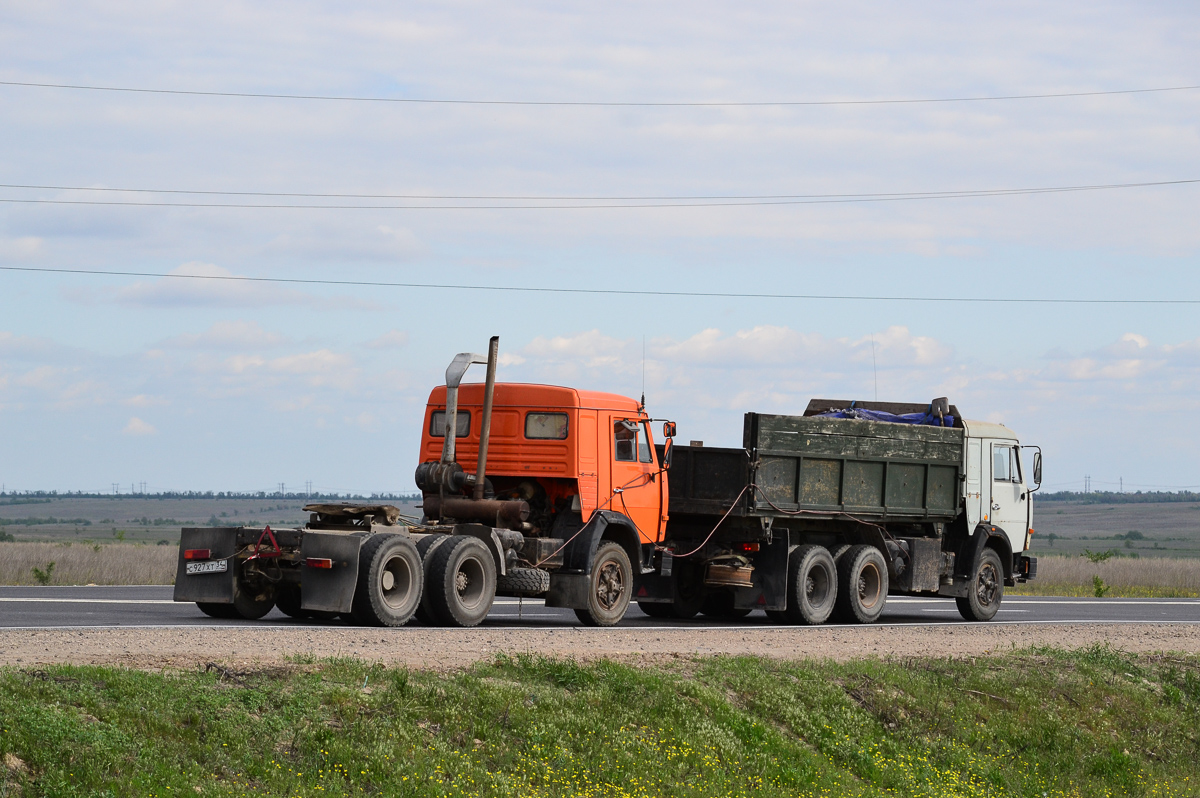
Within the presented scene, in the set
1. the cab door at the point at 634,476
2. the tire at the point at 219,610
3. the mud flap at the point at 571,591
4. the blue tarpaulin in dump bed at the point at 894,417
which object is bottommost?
the tire at the point at 219,610

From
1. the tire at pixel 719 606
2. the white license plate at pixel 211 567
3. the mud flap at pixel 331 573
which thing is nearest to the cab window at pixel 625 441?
the tire at pixel 719 606

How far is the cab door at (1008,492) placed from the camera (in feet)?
76.8

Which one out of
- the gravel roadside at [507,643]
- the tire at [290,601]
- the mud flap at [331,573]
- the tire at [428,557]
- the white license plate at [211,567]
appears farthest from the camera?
the tire at [290,601]

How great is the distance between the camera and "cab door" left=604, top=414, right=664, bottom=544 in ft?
62.5

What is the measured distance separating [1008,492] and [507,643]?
11426 mm

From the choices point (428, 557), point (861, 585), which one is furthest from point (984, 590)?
point (428, 557)

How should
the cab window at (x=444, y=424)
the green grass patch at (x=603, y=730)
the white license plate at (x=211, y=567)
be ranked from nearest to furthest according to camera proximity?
1. the green grass patch at (x=603, y=730)
2. the white license plate at (x=211, y=567)
3. the cab window at (x=444, y=424)

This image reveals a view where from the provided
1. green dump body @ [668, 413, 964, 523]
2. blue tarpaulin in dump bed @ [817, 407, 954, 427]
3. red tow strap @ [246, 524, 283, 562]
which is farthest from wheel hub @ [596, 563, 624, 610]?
blue tarpaulin in dump bed @ [817, 407, 954, 427]

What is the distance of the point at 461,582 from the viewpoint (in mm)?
17562

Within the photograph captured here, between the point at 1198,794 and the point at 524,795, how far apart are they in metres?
6.85

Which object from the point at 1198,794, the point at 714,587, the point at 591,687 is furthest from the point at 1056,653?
the point at 591,687

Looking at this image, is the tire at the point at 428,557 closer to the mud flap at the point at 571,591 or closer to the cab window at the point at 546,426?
the mud flap at the point at 571,591

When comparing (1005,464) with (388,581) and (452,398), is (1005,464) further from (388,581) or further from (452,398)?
(388,581)

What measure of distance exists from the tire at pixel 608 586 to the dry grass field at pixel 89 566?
1304 cm
